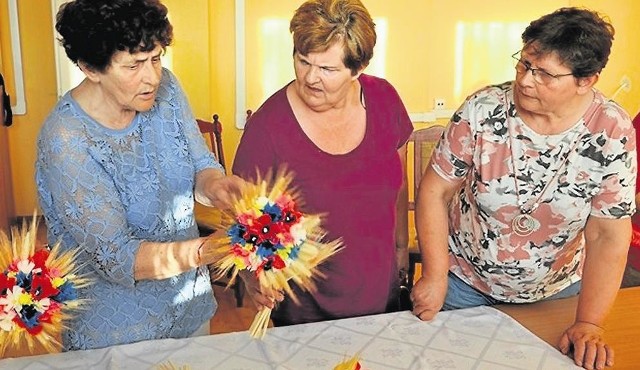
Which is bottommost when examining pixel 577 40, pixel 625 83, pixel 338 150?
pixel 625 83

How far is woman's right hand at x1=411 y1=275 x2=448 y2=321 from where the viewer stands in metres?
1.80

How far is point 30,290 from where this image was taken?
4.16ft

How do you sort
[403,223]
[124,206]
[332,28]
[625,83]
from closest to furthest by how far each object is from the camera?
[124,206], [332,28], [403,223], [625,83]

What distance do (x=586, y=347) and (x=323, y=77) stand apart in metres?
0.94

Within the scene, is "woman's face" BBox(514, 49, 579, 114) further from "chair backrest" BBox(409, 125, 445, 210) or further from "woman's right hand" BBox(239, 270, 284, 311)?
"chair backrest" BBox(409, 125, 445, 210)

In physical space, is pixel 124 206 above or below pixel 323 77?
below

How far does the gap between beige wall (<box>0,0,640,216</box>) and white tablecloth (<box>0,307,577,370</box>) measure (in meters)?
3.20

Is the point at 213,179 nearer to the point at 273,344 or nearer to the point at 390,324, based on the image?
the point at 273,344

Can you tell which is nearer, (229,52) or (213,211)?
(213,211)

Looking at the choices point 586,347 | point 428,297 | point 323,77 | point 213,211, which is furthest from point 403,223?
point 213,211

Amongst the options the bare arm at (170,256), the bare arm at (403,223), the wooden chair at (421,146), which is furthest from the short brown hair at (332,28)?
the wooden chair at (421,146)

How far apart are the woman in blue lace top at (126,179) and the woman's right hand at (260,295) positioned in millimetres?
119

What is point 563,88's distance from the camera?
164 centimetres

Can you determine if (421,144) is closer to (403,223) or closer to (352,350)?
(403,223)
